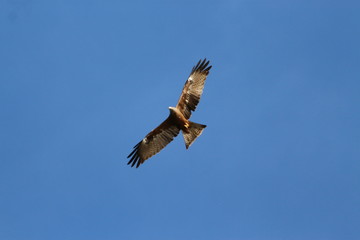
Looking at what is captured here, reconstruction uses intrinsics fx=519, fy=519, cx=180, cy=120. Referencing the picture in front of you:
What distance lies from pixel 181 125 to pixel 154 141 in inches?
36.9

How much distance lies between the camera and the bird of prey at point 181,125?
13.4 m

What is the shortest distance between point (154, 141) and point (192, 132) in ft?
3.64

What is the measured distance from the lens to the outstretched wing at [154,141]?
44.7 ft

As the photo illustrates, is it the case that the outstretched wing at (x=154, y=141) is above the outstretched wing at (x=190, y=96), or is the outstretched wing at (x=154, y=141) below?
below

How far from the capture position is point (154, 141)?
45.4 feet

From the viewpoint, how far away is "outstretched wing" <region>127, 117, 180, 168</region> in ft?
44.7

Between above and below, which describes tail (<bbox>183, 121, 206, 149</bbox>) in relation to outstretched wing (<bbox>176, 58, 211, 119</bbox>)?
below

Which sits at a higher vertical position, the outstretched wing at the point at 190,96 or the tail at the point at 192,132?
the outstretched wing at the point at 190,96

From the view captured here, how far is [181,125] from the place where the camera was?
1341 cm

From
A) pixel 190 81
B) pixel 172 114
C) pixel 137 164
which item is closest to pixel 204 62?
pixel 190 81

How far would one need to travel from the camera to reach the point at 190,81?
13.8m

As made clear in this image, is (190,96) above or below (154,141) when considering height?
above

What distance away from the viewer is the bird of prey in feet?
43.9

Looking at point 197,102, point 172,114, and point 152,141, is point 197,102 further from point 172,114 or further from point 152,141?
point 152,141
